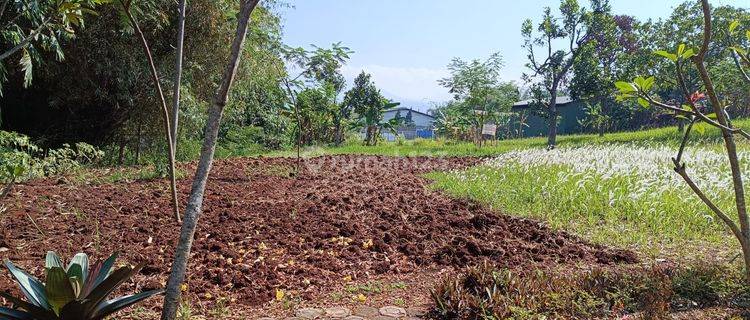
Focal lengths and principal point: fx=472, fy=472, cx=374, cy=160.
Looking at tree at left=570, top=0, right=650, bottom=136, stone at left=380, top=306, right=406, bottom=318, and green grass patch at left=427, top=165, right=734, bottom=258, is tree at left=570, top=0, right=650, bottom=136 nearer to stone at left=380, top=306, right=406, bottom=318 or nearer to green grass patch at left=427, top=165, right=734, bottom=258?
green grass patch at left=427, top=165, right=734, bottom=258

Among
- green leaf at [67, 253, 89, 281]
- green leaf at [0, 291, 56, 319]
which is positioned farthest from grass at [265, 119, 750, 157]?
green leaf at [0, 291, 56, 319]

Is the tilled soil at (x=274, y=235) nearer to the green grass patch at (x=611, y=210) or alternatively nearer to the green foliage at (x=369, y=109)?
the green grass patch at (x=611, y=210)

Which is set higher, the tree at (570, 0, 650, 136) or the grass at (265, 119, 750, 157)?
the tree at (570, 0, 650, 136)

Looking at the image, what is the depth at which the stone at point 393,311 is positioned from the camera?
2355mm

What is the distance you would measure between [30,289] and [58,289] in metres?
0.16

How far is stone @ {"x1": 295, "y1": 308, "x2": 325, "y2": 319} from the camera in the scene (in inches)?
89.6

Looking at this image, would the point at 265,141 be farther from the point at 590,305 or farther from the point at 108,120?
the point at 590,305

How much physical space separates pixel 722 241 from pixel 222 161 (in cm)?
735

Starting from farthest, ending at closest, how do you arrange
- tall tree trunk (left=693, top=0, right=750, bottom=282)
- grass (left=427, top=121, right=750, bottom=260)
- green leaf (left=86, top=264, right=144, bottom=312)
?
grass (left=427, top=121, right=750, bottom=260) → tall tree trunk (left=693, top=0, right=750, bottom=282) → green leaf (left=86, top=264, right=144, bottom=312)

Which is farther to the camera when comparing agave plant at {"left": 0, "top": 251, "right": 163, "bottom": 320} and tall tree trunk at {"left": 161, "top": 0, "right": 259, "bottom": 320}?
tall tree trunk at {"left": 161, "top": 0, "right": 259, "bottom": 320}

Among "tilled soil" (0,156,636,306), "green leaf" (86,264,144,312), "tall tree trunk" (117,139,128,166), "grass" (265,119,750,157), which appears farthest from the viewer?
"grass" (265,119,750,157)

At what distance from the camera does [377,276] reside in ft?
9.74

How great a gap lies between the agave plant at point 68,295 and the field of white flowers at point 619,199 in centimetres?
334

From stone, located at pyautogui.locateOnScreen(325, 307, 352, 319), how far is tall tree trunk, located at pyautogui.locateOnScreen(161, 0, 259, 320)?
0.76m
